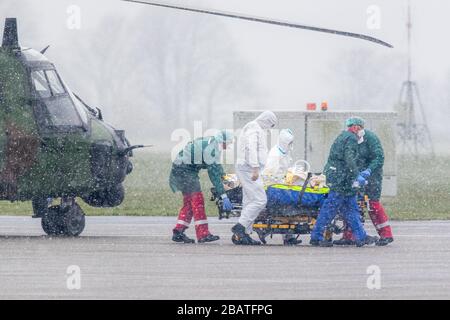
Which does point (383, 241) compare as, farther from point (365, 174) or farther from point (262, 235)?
point (262, 235)

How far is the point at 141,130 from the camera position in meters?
117

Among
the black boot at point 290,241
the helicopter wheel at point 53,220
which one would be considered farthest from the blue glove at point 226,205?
the helicopter wheel at point 53,220

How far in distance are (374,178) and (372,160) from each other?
0.24m

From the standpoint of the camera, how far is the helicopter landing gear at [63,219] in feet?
69.8

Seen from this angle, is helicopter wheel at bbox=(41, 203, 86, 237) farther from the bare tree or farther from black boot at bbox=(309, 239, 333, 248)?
the bare tree

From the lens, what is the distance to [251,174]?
64.2 feet

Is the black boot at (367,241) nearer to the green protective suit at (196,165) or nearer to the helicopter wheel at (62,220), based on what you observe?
the green protective suit at (196,165)

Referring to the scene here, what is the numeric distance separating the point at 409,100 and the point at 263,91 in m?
54.6

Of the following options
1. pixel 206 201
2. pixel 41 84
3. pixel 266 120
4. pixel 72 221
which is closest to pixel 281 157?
pixel 266 120

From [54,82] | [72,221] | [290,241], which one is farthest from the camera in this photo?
[72,221]

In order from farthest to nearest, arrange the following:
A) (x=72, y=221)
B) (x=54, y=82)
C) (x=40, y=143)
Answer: (x=72, y=221), (x=54, y=82), (x=40, y=143)

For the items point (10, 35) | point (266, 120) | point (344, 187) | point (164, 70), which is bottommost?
point (344, 187)

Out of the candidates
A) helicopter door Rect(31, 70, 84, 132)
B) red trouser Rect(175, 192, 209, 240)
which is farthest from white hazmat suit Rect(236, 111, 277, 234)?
helicopter door Rect(31, 70, 84, 132)

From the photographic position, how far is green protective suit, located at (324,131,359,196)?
1916 cm
